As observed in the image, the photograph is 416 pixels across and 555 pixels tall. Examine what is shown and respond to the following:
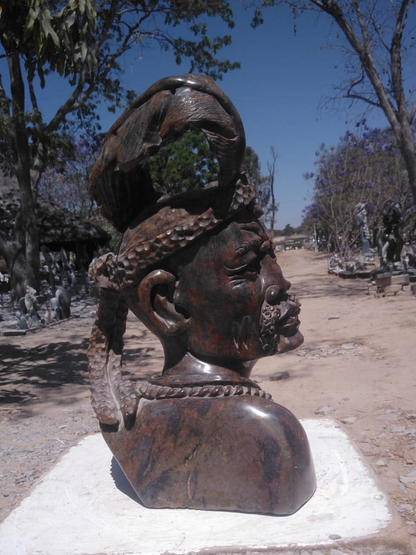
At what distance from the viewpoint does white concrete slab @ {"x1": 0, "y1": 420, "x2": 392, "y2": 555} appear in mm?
1744

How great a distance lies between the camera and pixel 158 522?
6.35 ft

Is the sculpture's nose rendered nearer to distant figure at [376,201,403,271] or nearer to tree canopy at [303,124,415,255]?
distant figure at [376,201,403,271]

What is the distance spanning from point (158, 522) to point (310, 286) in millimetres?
14462

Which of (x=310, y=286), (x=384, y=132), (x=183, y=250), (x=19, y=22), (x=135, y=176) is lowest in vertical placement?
(x=310, y=286)

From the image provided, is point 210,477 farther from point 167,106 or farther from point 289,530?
point 167,106

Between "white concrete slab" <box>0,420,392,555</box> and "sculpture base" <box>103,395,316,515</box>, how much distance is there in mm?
56

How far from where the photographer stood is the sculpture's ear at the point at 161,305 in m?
2.11

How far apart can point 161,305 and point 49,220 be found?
18.2 metres

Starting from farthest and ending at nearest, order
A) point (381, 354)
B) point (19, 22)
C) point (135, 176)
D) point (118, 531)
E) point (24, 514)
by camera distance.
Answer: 1. point (381, 354)
2. point (19, 22)
3. point (135, 176)
4. point (24, 514)
5. point (118, 531)

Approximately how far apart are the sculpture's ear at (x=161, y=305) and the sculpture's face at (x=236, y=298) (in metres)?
0.03

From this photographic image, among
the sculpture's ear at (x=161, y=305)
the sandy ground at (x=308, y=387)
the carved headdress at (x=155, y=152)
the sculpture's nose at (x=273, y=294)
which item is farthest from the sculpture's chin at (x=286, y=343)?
the sandy ground at (x=308, y=387)

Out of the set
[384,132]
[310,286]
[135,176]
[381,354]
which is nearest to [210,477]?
[135,176]

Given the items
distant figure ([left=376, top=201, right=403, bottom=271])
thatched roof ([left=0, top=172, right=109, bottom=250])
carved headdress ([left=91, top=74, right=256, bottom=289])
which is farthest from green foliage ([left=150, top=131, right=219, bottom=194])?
carved headdress ([left=91, top=74, right=256, bottom=289])

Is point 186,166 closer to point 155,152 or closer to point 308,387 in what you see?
point 308,387
